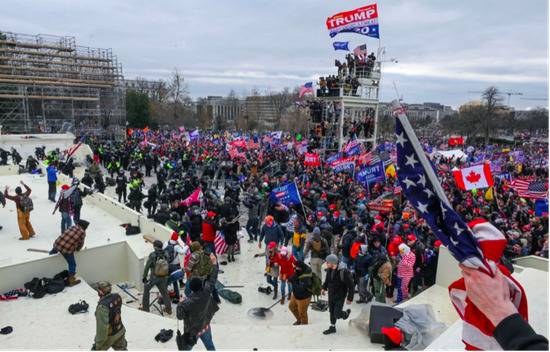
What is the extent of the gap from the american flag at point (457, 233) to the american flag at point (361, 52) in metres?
27.1

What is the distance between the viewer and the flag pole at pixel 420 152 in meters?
2.26

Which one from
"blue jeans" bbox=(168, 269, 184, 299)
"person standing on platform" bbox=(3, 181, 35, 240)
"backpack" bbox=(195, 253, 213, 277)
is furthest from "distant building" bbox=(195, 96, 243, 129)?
"backpack" bbox=(195, 253, 213, 277)

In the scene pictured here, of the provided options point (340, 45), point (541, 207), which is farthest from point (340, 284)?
point (340, 45)

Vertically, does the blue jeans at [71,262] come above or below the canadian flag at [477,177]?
below

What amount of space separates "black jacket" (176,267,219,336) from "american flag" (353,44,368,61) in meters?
25.9

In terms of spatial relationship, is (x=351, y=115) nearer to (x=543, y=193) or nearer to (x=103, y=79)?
(x=543, y=193)

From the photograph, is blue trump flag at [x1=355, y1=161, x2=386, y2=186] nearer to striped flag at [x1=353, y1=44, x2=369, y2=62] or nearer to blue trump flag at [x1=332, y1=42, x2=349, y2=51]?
blue trump flag at [x1=332, y1=42, x2=349, y2=51]

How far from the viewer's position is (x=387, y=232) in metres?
9.90

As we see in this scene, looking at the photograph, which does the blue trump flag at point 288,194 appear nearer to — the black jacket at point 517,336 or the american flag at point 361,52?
A: the black jacket at point 517,336

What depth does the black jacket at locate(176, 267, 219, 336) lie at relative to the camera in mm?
4656

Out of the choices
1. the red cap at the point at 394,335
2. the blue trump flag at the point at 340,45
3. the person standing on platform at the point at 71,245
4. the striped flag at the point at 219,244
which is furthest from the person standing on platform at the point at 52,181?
the blue trump flag at the point at 340,45

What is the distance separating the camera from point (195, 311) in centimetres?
475

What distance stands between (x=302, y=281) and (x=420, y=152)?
15.0 ft

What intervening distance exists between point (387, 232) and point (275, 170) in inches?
456
